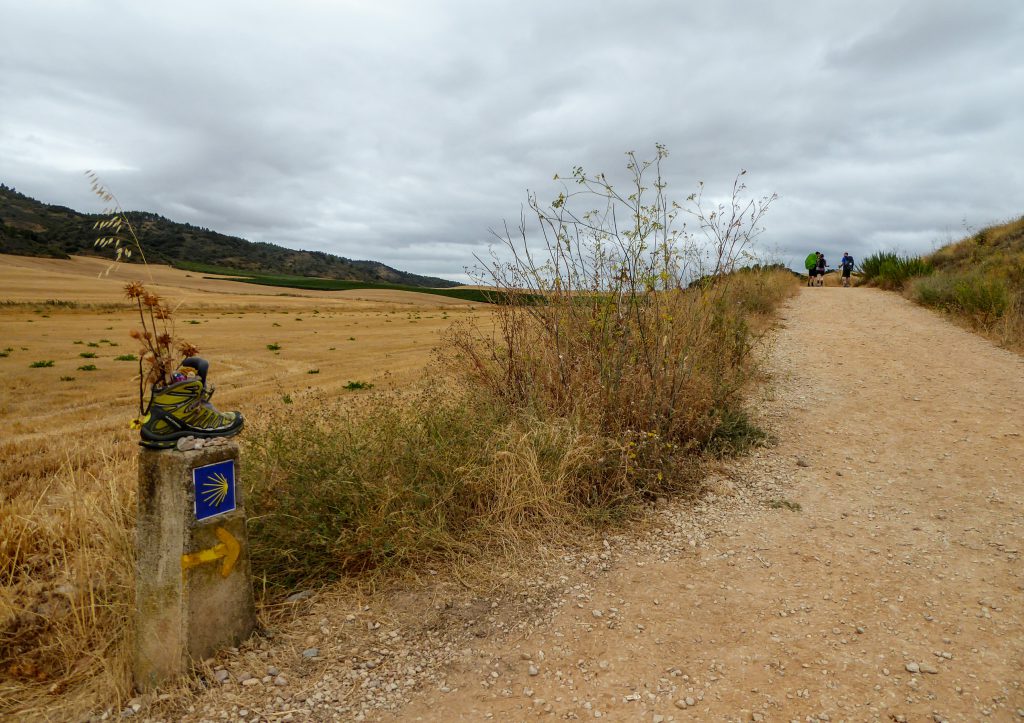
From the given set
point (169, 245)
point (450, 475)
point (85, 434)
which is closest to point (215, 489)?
point (450, 475)

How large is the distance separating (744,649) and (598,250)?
3.61m

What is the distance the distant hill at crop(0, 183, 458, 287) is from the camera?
224ft

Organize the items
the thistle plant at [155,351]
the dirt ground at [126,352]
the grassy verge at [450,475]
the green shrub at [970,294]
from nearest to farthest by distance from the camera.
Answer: the thistle plant at [155,351]
the grassy verge at [450,475]
the dirt ground at [126,352]
the green shrub at [970,294]

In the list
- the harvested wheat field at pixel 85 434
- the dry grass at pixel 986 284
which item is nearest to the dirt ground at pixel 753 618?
the harvested wheat field at pixel 85 434

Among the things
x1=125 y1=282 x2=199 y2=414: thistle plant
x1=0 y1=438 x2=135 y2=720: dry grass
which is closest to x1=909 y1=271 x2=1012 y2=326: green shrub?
x1=125 y1=282 x2=199 y2=414: thistle plant

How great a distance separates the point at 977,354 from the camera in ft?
28.9

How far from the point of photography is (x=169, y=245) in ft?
319

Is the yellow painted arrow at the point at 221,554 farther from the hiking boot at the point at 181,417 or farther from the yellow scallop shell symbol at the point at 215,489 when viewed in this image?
the hiking boot at the point at 181,417

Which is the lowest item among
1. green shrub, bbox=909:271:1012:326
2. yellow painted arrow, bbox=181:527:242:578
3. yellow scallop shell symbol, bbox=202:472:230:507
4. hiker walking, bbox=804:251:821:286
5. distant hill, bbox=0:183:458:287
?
yellow painted arrow, bbox=181:527:242:578

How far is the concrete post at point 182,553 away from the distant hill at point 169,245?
72.9 m

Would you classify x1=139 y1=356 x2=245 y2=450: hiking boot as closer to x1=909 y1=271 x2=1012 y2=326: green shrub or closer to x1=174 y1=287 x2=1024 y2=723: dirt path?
x1=174 y1=287 x2=1024 y2=723: dirt path

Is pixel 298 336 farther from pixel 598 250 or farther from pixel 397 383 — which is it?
pixel 598 250

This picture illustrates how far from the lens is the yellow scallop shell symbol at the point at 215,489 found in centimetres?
250

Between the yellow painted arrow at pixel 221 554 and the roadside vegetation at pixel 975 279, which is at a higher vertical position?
the roadside vegetation at pixel 975 279
